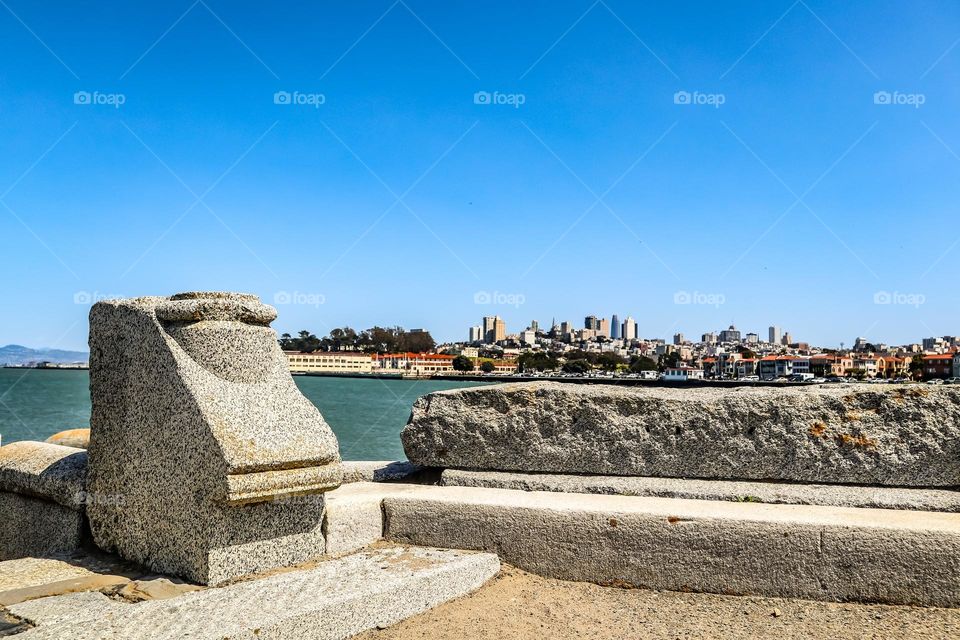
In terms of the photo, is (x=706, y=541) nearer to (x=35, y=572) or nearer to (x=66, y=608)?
(x=66, y=608)

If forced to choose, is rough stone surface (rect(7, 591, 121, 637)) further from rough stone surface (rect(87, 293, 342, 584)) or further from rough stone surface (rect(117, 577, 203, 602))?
rough stone surface (rect(87, 293, 342, 584))

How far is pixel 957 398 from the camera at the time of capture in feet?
14.4

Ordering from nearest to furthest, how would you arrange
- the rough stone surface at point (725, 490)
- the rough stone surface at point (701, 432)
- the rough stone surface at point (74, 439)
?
the rough stone surface at point (725, 490), the rough stone surface at point (701, 432), the rough stone surface at point (74, 439)

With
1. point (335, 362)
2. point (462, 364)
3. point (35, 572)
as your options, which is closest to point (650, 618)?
point (35, 572)

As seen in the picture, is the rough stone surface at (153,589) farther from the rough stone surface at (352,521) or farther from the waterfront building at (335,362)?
the waterfront building at (335,362)

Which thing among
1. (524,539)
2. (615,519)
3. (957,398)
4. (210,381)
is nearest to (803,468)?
(957,398)

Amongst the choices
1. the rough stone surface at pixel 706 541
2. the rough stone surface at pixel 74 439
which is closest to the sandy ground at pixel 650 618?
the rough stone surface at pixel 706 541

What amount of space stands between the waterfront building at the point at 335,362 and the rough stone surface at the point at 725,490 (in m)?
87.7

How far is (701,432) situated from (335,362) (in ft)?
329

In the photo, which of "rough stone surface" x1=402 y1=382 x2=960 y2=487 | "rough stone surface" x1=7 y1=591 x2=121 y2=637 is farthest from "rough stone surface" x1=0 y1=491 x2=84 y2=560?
"rough stone surface" x1=402 y1=382 x2=960 y2=487

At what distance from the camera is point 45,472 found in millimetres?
4574

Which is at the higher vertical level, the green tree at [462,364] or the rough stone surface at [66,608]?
the green tree at [462,364]

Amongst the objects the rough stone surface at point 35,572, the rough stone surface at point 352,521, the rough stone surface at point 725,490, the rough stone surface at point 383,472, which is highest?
the rough stone surface at point 725,490

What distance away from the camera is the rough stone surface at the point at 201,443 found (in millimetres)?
3604
